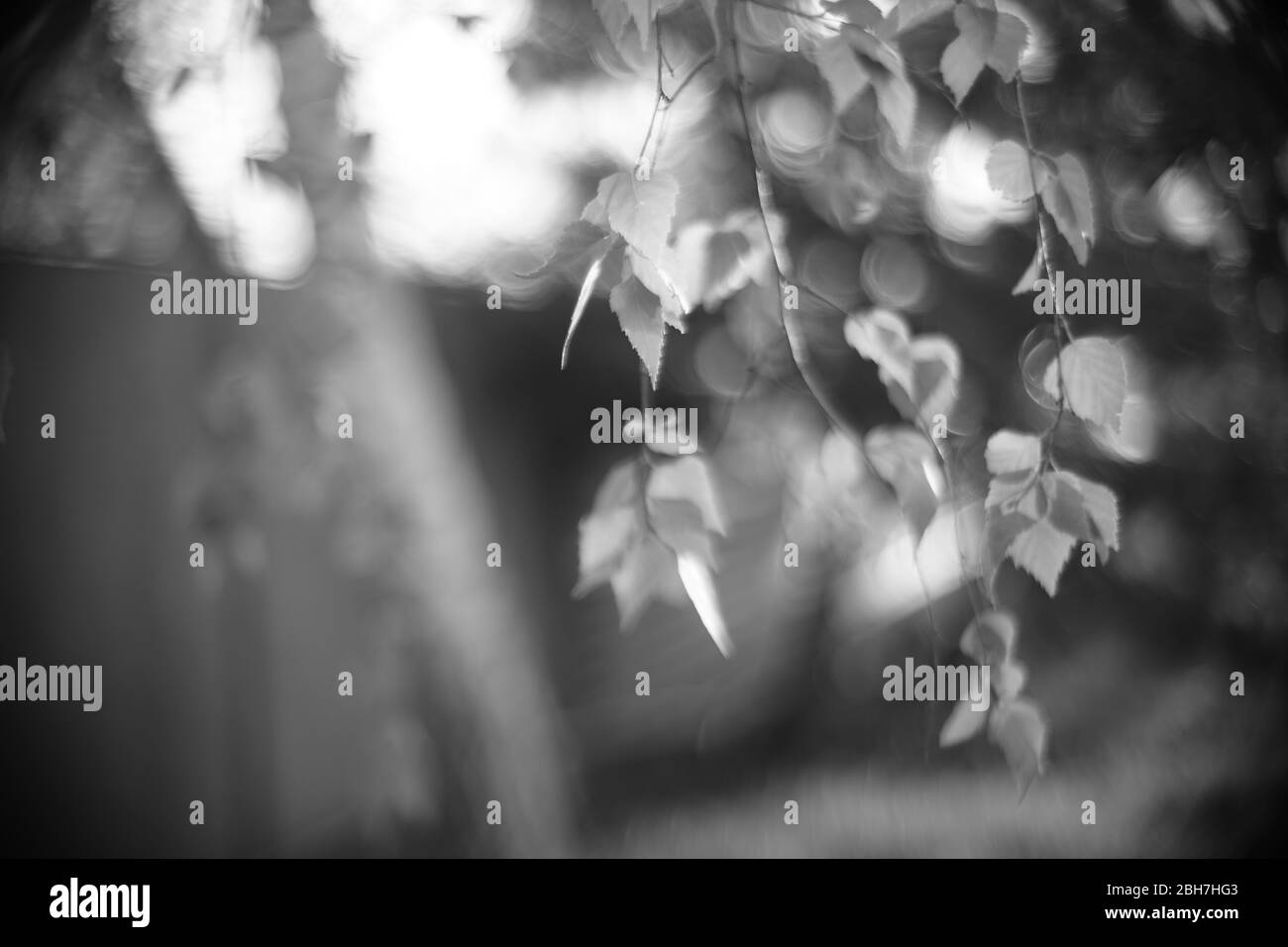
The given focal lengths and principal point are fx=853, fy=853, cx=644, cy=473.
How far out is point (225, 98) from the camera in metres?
0.80

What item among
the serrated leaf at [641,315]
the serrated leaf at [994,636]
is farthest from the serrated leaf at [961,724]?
the serrated leaf at [641,315]

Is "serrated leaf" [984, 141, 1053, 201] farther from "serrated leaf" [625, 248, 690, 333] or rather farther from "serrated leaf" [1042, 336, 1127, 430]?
"serrated leaf" [625, 248, 690, 333]

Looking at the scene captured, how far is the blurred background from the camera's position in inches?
31.7

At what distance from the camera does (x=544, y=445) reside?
0.84m

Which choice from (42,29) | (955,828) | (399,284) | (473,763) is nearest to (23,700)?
(473,763)

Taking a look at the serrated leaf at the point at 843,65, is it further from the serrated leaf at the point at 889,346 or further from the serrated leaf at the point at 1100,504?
the serrated leaf at the point at 1100,504

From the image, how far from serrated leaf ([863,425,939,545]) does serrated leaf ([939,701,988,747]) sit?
19 centimetres

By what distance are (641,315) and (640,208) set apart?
6 centimetres

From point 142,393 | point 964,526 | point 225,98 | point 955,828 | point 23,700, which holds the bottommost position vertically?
point 955,828

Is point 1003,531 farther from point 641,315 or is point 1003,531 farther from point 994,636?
point 641,315

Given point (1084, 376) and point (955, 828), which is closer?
point (1084, 376)

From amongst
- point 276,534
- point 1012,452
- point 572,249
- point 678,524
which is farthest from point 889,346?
point 276,534

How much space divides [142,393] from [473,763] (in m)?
0.48

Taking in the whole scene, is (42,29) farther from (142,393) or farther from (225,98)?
(142,393)
